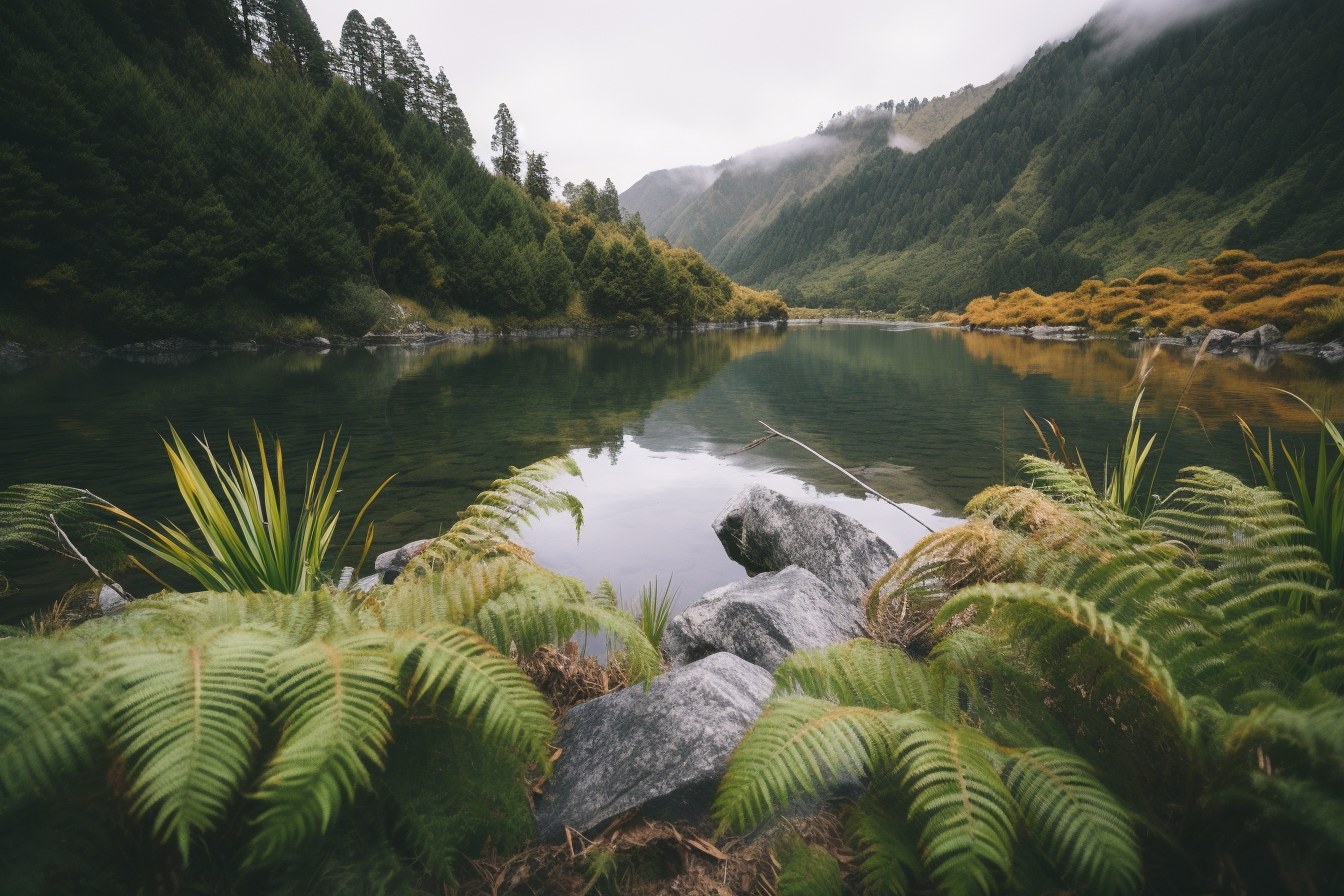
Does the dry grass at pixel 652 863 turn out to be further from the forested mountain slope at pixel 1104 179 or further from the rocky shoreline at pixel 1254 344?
the forested mountain slope at pixel 1104 179

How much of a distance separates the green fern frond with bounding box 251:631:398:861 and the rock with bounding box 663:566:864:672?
2.03 metres

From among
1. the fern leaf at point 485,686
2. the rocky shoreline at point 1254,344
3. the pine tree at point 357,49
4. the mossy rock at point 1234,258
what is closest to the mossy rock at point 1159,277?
the mossy rock at point 1234,258

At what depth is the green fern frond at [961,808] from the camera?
42.0 inches

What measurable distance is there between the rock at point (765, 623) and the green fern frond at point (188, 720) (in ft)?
7.20

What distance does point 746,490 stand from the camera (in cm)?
516

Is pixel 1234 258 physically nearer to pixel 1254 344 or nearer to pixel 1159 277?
pixel 1159 277

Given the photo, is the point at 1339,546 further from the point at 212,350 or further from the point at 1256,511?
the point at 212,350

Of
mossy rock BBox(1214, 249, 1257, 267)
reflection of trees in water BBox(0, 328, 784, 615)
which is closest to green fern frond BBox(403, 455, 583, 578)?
reflection of trees in water BBox(0, 328, 784, 615)

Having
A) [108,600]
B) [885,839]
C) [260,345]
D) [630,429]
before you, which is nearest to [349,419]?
[630,429]

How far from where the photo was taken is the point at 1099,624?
1.30m

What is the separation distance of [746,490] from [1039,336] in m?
47.7

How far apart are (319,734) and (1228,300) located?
4033 centimetres

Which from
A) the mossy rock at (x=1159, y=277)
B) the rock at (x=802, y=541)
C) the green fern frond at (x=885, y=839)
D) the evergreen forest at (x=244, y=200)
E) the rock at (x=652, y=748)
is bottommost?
the rock at (x=802, y=541)

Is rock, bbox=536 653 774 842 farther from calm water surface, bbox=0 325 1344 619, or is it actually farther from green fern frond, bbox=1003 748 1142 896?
calm water surface, bbox=0 325 1344 619
